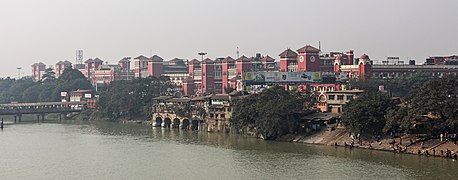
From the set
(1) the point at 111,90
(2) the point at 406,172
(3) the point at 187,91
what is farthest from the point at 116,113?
(2) the point at 406,172

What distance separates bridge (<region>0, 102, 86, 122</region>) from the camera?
7088cm

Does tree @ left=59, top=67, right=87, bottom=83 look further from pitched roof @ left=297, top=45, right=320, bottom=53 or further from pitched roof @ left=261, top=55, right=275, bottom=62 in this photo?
pitched roof @ left=297, top=45, right=320, bottom=53

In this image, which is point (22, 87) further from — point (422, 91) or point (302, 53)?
point (422, 91)

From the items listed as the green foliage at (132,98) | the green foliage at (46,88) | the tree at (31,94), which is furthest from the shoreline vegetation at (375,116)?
the tree at (31,94)

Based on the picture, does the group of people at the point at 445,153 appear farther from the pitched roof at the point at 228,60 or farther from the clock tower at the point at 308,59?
the pitched roof at the point at 228,60

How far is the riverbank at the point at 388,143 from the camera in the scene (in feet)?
125

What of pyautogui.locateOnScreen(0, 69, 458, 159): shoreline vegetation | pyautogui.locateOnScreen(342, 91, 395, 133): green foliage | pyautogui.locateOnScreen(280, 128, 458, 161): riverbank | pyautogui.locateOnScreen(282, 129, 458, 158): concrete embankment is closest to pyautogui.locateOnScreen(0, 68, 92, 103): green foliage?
pyautogui.locateOnScreen(0, 69, 458, 159): shoreline vegetation

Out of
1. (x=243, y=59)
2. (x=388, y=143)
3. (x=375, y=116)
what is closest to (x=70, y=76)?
(x=243, y=59)

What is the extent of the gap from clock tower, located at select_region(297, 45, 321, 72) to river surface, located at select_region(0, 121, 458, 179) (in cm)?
1872

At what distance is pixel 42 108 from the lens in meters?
78.2

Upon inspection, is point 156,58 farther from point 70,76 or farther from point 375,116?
point 375,116

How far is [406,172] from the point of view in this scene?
33.8 meters

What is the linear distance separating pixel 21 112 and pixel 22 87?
32358 mm

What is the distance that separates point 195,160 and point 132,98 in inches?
1314
